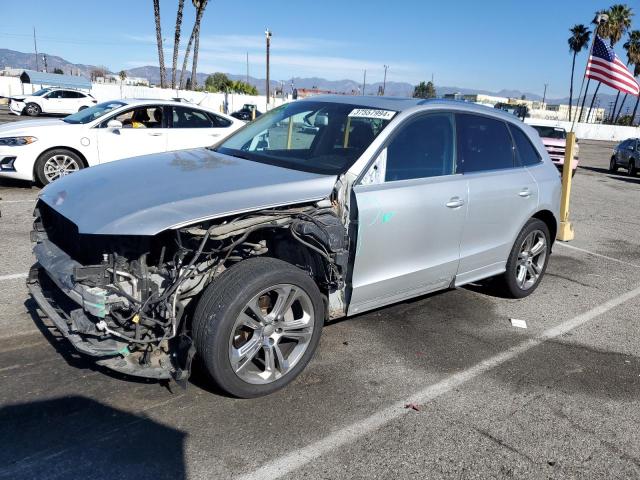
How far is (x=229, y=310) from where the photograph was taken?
120 inches

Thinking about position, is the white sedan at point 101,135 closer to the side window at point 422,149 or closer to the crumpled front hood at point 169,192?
the crumpled front hood at point 169,192

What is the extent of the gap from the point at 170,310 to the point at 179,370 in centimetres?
33

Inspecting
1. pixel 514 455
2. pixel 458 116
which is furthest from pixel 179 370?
Answer: pixel 458 116

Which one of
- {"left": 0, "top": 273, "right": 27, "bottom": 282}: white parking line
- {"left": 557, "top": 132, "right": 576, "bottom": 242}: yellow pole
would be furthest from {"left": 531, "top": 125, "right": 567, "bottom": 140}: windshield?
{"left": 0, "top": 273, "right": 27, "bottom": 282}: white parking line

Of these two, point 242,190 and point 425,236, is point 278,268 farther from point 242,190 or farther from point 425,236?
point 425,236

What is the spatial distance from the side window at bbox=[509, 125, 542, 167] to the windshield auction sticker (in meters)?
1.67

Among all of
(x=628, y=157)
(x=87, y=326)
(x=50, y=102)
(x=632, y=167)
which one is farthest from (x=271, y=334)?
(x=50, y=102)

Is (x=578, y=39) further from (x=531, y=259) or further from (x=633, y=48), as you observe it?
(x=531, y=259)

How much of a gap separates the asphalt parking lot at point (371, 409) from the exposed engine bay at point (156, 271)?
0.39 m

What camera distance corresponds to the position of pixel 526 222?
17.1ft

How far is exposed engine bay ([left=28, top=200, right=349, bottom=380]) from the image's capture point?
2.98m

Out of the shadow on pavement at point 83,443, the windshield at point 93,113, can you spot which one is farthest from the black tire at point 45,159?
the shadow on pavement at point 83,443

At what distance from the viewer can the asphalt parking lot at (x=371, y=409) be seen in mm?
2811

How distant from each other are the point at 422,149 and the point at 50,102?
31.7 metres
